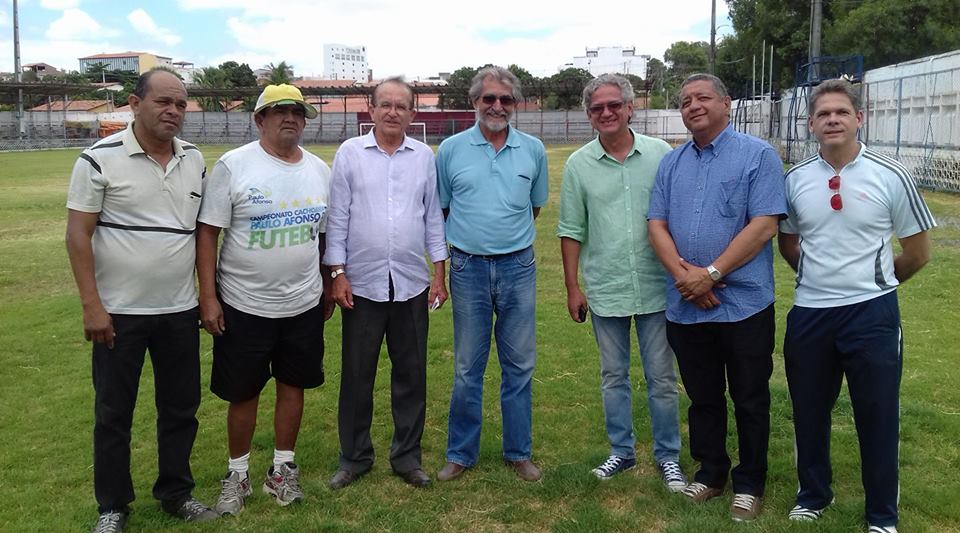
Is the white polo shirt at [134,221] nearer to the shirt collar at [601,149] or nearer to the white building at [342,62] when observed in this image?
the shirt collar at [601,149]

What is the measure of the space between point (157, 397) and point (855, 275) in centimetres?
326

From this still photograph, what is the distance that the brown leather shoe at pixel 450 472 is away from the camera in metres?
4.30

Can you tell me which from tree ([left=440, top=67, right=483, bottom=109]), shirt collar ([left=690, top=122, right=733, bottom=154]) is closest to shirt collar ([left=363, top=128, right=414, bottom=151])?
shirt collar ([left=690, top=122, right=733, bottom=154])

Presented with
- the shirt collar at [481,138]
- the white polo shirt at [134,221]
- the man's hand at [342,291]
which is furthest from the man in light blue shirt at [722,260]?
the white polo shirt at [134,221]

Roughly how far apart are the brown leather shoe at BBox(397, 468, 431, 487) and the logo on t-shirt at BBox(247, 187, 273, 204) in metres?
1.65

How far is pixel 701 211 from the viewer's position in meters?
3.73

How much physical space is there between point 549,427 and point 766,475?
4.73 ft

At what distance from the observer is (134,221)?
11.6 ft

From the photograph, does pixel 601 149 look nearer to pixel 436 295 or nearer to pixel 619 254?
pixel 619 254

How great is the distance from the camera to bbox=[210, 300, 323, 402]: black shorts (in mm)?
3857

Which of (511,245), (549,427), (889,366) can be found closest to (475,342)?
(511,245)

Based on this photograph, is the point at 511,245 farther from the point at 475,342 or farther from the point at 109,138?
the point at 109,138

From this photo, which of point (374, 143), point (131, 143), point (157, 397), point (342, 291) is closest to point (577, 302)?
point (342, 291)

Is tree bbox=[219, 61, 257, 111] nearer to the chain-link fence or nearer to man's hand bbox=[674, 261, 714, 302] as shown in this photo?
the chain-link fence
